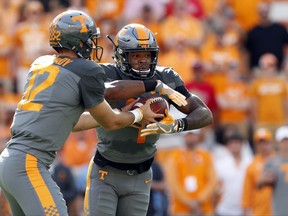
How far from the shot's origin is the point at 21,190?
5.68 metres

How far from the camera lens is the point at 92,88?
5.79 metres

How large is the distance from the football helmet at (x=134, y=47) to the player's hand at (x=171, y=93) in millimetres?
243

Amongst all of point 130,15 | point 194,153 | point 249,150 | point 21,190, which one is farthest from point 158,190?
point 21,190

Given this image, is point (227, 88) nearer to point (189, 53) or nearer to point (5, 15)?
point (189, 53)

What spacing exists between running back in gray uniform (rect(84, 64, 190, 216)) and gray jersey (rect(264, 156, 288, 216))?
312 centimetres

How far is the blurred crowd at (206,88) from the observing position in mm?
10734

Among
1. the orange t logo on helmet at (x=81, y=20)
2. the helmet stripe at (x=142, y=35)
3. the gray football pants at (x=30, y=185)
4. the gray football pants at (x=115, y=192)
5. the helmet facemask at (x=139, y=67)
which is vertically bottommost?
the gray football pants at (x=115, y=192)

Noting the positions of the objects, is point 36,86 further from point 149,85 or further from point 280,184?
point 280,184

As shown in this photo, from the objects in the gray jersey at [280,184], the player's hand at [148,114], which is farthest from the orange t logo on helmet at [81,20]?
the gray jersey at [280,184]

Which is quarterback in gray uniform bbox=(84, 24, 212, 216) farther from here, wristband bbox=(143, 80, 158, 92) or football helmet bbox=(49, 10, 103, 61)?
football helmet bbox=(49, 10, 103, 61)

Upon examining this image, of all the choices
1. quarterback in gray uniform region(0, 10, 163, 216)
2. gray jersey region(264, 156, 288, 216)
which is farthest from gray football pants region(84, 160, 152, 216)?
gray jersey region(264, 156, 288, 216)

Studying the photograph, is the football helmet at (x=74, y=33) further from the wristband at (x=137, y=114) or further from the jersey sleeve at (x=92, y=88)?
the wristband at (x=137, y=114)

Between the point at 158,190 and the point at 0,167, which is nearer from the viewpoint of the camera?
the point at 0,167

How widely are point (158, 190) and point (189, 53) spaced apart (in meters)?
2.86
